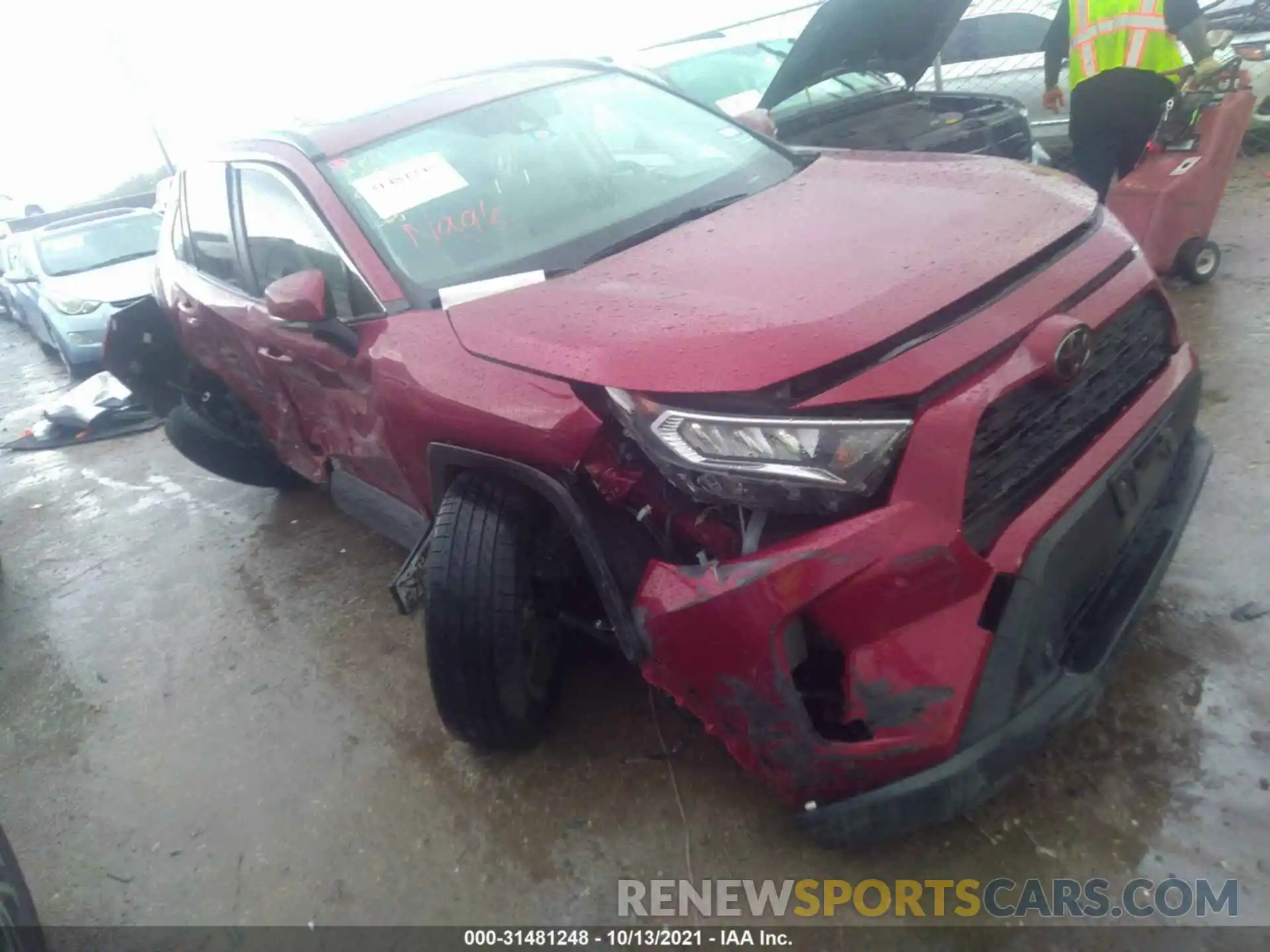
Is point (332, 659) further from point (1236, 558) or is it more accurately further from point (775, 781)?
point (1236, 558)

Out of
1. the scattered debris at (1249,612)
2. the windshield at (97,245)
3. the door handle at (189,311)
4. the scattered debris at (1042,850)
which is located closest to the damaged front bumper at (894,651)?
the scattered debris at (1042,850)

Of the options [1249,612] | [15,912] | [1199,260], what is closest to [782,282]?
[1249,612]

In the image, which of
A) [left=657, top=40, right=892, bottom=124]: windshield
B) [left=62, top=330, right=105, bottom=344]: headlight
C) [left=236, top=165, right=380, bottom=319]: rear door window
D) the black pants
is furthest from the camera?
[left=62, top=330, right=105, bottom=344]: headlight

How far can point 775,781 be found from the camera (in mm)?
1934

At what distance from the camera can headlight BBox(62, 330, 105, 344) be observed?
792 cm

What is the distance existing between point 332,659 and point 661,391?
2096 mm

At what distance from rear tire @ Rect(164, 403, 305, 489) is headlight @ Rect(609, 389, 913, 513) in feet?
9.86

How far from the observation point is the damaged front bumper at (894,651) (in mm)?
1758

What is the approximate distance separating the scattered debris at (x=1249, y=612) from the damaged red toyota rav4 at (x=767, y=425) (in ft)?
1.70

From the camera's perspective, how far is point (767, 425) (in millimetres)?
1807

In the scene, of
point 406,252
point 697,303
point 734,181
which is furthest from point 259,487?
point 697,303

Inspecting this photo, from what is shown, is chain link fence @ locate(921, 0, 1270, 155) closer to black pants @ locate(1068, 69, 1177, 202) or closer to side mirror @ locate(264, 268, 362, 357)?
black pants @ locate(1068, 69, 1177, 202)

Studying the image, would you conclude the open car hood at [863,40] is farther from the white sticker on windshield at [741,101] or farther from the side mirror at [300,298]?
the side mirror at [300,298]

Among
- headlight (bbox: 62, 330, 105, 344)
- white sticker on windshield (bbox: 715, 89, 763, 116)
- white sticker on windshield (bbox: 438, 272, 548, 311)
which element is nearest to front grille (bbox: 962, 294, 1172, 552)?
white sticker on windshield (bbox: 438, 272, 548, 311)
